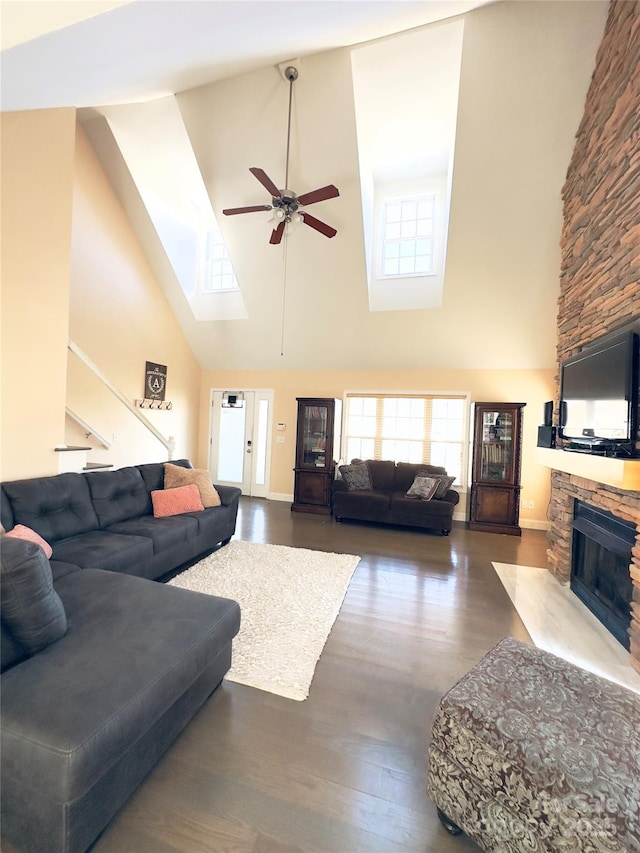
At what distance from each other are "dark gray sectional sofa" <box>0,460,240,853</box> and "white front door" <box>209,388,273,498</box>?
461 centimetres

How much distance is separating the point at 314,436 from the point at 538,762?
5.17 m

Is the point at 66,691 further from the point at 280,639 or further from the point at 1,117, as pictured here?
the point at 1,117

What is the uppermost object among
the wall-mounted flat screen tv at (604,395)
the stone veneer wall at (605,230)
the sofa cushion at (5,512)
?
the stone veneer wall at (605,230)

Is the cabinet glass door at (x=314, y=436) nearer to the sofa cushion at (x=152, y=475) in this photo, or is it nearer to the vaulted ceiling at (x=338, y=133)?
the vaulted ceiling at (x=338, y=133)

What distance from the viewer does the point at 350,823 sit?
1.32 m

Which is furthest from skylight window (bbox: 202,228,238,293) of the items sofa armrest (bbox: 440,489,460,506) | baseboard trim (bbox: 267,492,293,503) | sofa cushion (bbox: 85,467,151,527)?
sofa armrest (bbox: 440,489,460,506)

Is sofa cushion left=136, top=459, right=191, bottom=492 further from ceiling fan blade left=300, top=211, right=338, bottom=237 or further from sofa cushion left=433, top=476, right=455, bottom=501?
sofa cushion left=433, top=476, right=455, bottom=501

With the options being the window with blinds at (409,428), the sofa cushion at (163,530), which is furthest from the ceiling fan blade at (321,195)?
the window with blinds at (409,428)

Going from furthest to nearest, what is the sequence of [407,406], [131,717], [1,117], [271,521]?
[407,406]
[271,521]
[1,117]
[131,717]

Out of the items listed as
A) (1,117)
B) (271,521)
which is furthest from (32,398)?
(271,521)

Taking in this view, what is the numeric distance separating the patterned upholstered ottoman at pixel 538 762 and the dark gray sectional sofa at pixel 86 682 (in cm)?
105

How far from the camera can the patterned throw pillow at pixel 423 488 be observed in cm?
522

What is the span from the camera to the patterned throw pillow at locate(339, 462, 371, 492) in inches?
224

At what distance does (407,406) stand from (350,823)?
5324mm
